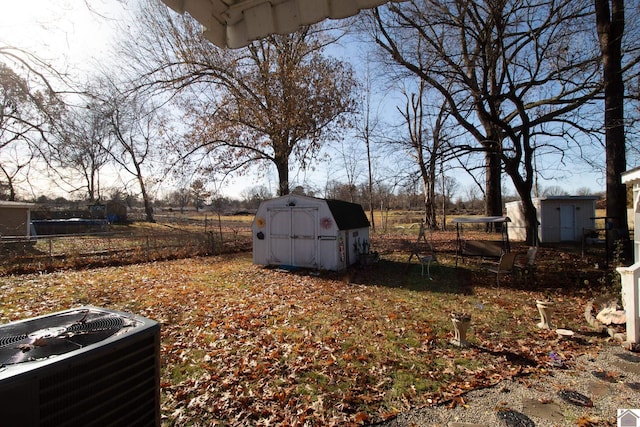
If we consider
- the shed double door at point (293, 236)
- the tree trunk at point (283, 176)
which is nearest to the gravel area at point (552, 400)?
the shed double door at point (293, 236)

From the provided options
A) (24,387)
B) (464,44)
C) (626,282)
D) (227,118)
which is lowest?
(626,282)

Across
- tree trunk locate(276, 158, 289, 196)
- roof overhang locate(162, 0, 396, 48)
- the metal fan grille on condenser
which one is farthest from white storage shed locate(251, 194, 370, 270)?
the metal fan grille on condenser

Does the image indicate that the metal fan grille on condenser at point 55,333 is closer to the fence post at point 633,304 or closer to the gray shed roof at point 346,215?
the fence post at point 633,304

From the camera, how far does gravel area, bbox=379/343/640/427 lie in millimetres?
3072

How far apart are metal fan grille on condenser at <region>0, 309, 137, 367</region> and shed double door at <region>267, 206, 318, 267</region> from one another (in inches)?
362

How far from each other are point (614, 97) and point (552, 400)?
11.3 m

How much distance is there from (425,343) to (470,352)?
2.06 ft

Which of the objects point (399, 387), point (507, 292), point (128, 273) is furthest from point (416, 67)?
point (128, 273)

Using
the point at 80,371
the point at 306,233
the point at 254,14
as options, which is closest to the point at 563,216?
the point at 306,233

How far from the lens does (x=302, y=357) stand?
4.45m

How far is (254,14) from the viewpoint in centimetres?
244

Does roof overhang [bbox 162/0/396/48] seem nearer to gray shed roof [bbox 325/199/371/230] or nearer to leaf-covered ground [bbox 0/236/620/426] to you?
leaf-covered ground [bbox 0/236/620/426]

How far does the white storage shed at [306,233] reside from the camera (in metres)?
11.0

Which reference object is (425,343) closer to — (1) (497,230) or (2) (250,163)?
(2) (250,163)
